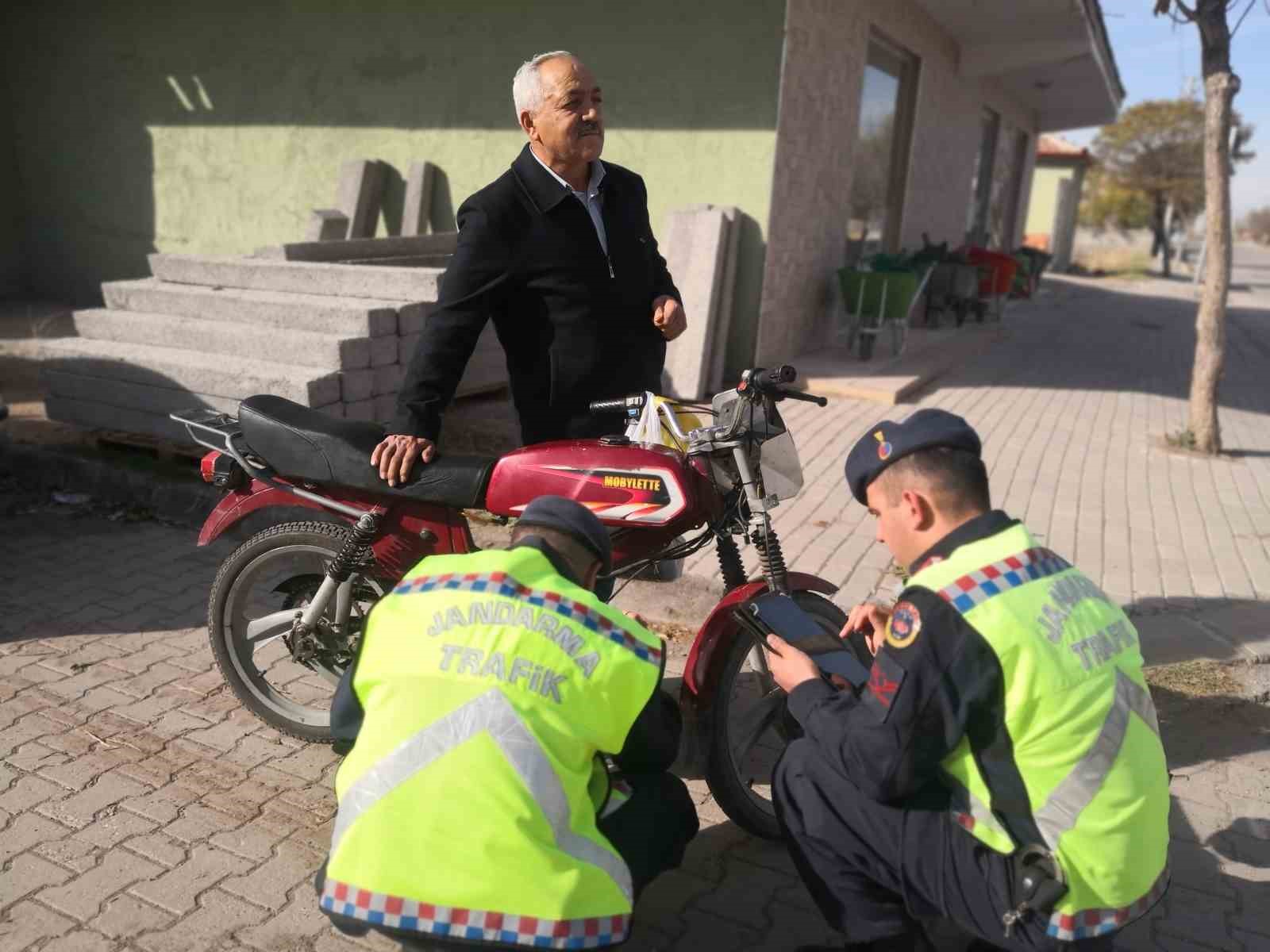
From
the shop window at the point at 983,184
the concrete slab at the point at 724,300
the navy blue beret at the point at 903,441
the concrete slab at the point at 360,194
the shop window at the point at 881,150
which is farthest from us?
the shop window at the point at 983,184

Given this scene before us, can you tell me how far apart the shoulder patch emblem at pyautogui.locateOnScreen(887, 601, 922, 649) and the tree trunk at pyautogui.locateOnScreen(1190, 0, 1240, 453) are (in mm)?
6416

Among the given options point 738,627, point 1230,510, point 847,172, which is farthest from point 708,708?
point 847,172

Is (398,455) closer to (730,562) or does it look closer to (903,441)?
(730,562)

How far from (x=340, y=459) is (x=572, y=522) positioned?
1.21 m

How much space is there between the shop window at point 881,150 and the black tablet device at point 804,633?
28.9 feet

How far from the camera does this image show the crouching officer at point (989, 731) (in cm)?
179

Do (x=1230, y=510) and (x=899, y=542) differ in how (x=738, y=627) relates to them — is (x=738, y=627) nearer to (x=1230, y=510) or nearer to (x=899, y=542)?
(x=899, y=542)

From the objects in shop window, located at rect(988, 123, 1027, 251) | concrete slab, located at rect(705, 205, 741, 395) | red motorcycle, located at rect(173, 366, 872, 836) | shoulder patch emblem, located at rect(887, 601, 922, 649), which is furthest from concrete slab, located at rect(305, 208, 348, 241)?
shop window, located at rect(988, 123, 1027, 251)

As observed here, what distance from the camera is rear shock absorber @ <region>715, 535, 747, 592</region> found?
9.82 feet

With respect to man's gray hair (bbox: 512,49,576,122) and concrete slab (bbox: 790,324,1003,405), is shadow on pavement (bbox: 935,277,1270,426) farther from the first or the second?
man's gray hair (bbox: 512,49,576,122)

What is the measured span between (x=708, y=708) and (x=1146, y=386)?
9.49 metres

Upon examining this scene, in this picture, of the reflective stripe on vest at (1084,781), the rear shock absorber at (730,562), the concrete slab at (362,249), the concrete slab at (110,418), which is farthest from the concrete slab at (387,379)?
the reflective stripe on vest at (1084,781)

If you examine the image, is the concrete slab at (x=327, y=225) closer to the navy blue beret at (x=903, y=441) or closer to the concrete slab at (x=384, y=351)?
the concrete slab at (x=384, y=351)

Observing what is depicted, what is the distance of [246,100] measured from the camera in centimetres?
1065
